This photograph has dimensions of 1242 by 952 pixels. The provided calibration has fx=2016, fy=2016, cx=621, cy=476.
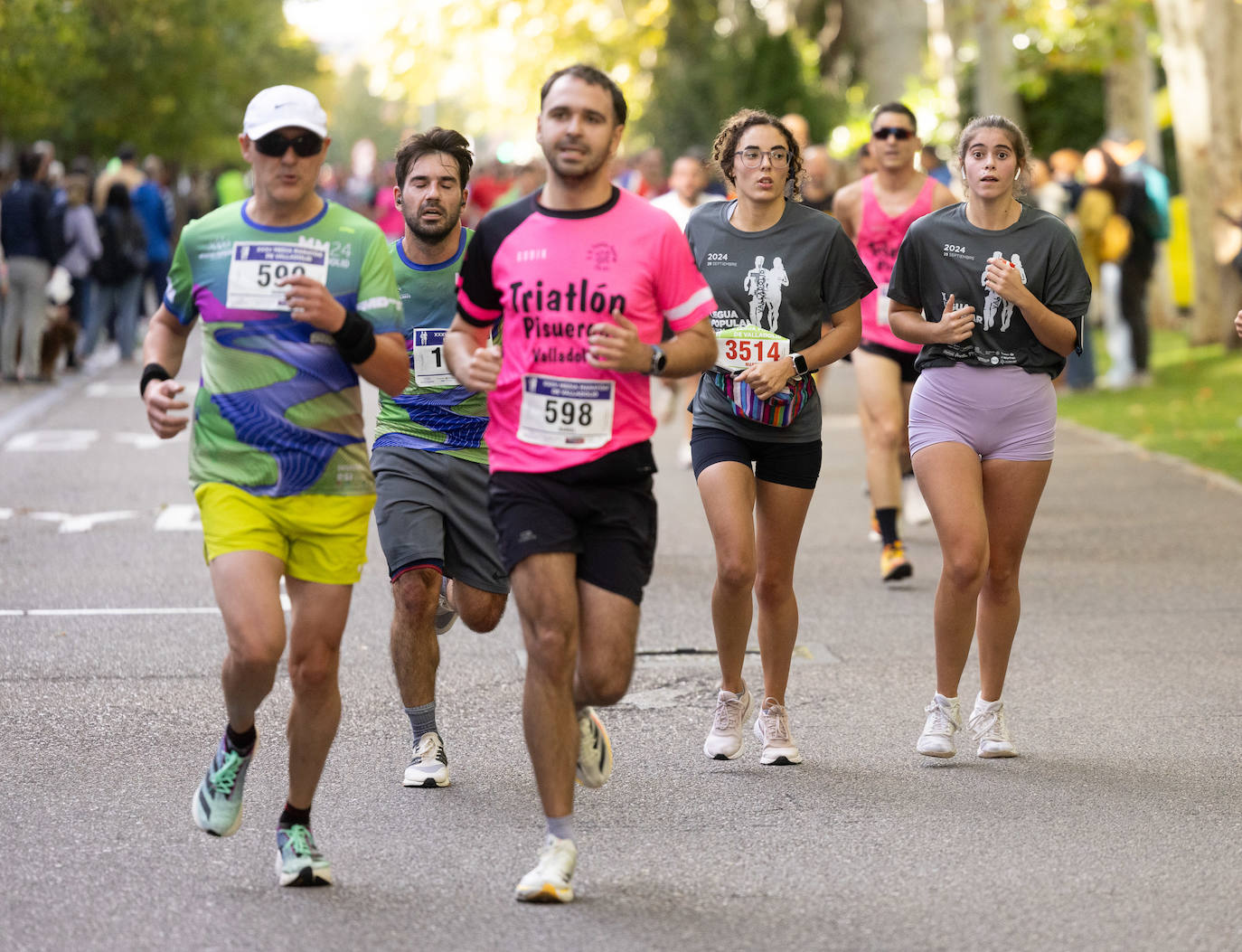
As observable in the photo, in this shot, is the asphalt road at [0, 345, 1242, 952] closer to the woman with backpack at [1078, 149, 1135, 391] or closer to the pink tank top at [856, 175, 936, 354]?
the pink tank top at [856, 175, 936, 354]

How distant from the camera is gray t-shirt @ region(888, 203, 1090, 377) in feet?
21.6

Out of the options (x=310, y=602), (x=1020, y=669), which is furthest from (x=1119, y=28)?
(x=310, y=602)

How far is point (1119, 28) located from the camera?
78.1ft

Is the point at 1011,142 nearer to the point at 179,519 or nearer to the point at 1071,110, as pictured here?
the point at 179,519

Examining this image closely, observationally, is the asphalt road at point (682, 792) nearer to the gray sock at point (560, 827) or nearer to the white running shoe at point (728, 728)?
the white running shoe at point (728, 728)

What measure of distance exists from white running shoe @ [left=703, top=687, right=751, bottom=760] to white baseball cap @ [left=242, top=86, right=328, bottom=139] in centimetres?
251

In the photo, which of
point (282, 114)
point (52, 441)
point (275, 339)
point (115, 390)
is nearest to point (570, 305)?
point (275, 339)

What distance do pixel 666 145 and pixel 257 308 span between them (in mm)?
40667

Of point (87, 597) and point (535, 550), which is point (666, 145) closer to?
point (87, 597)

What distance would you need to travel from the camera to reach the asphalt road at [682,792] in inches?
196

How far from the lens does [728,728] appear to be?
666 cm

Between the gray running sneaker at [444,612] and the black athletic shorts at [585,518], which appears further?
the gray running sneaker at [444,612]

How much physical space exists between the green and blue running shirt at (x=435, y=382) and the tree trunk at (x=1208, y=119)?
52.1 ft

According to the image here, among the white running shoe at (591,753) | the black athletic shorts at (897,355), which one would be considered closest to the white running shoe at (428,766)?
the white running shoe at (591,753)
